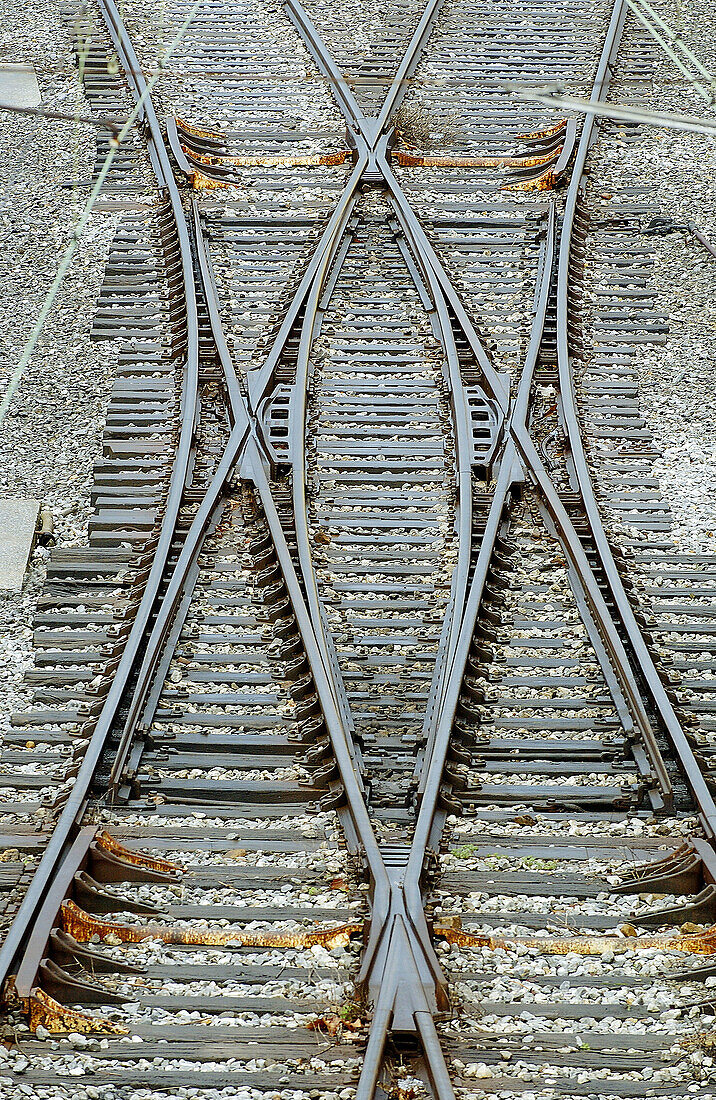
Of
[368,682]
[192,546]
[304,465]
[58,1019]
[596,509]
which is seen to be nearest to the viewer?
[58,1019]

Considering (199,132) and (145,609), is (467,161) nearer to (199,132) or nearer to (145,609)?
(199,132)

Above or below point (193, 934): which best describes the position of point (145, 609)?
above

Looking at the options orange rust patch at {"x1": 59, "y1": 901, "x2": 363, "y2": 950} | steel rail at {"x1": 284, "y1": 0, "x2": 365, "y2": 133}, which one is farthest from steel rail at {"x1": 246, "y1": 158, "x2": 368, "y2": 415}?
orange rust patch at {"x1": 59, "y1": 901, "x2": 363, "y2": 950}

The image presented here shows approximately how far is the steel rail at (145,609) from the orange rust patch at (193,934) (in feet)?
0.50

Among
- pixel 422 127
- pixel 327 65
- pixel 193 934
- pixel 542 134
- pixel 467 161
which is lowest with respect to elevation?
pixel 193 934

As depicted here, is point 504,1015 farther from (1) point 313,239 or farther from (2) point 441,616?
(1) point 313,239

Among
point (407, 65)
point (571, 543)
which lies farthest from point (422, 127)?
point (571, 543)

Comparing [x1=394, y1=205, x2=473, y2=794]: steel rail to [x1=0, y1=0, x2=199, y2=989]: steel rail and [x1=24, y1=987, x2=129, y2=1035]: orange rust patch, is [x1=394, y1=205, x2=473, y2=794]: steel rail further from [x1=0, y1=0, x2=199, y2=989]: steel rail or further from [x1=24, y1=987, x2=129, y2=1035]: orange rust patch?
[x1=24, y1=987, x2=129, y2=1035]: orange rust patch

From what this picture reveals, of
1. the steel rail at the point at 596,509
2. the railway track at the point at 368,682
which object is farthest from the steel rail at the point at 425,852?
the steel rail at the point at 596,509

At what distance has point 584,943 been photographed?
14.9 feet

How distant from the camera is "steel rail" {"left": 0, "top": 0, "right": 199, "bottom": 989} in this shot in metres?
4.45

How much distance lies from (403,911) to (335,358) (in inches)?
194

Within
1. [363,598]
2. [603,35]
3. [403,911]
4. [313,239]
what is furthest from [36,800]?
[603,35]

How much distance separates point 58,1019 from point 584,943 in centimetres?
190
